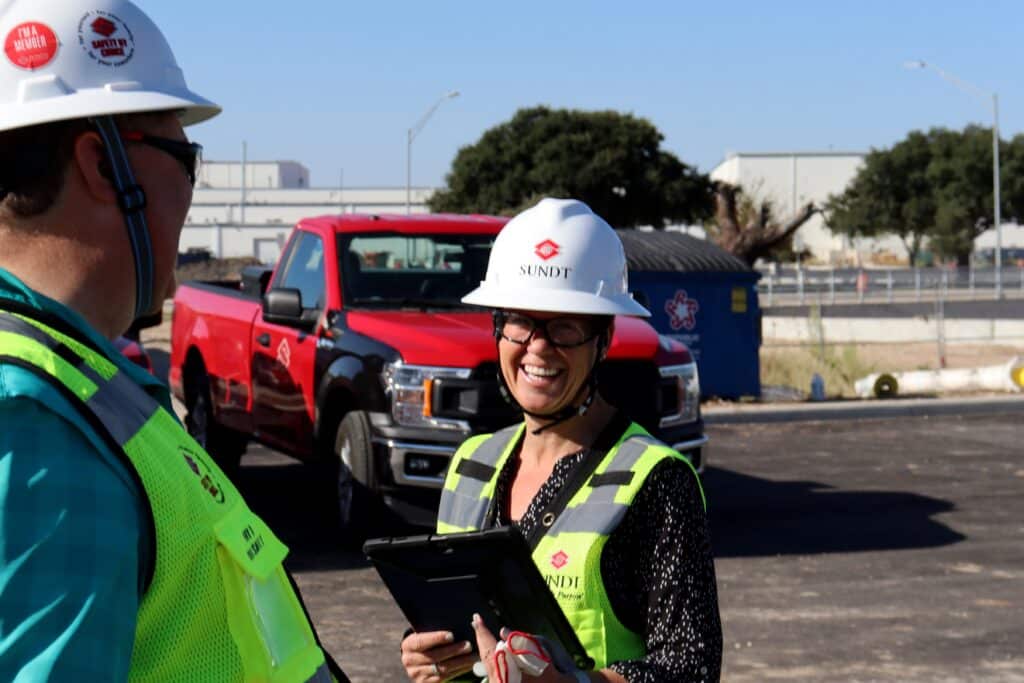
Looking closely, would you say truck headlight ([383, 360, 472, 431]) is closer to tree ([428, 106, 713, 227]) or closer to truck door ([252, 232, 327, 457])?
truck door ([252, 232, 327, 457])

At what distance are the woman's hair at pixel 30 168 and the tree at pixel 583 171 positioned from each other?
60786mm

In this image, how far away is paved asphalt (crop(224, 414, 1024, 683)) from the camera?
25.1 ft

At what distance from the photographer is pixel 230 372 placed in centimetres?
1189

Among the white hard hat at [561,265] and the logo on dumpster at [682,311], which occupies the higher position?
the white hard hat at [561,265]

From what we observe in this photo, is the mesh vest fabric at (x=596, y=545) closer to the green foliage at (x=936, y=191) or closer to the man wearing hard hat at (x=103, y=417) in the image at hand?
the man wearing hard hat at (x=103, y=417)

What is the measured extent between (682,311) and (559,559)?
1566cm

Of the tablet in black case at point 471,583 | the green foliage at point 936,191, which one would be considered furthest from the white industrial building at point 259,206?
the tablet in black case at point 471,583

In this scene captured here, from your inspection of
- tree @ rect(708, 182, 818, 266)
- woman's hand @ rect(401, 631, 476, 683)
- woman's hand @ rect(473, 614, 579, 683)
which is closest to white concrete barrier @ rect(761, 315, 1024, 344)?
tree @ rect(708, 182, 818, 266)

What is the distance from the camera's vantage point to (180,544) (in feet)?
5.26

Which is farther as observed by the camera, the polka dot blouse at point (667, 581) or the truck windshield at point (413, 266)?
the truck windshield at point (413, 266)

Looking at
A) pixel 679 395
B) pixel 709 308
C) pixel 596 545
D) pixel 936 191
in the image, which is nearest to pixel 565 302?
pixel 596 545

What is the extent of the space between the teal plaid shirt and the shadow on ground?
29.0 ft

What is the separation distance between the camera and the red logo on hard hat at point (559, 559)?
115 inches

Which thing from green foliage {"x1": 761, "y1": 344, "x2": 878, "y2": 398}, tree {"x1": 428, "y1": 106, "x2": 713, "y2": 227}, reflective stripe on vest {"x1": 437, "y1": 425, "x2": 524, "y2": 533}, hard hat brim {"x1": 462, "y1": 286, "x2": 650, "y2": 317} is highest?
tree {"x1": 428, "y1": 106, "x2": 713, "y2": 227}
